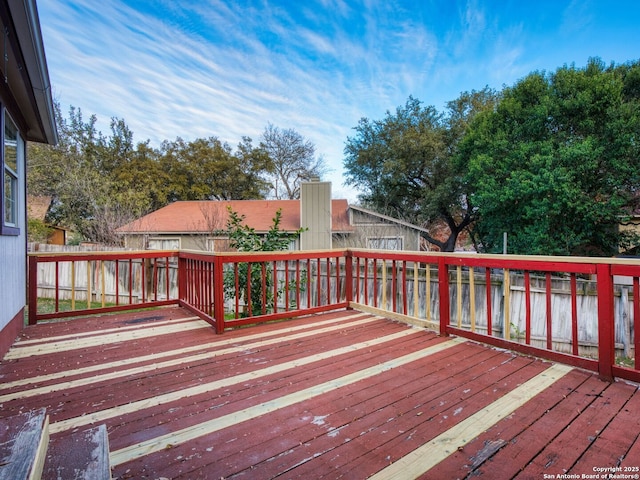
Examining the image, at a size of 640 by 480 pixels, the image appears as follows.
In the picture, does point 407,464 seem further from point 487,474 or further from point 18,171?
point 18,171

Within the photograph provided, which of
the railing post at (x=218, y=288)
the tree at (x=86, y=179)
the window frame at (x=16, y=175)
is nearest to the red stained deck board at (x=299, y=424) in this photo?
the railing post at (x=218, y=288)

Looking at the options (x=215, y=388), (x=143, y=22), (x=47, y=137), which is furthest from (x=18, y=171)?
(x=143, y=22)

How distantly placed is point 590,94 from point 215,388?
43.8ft

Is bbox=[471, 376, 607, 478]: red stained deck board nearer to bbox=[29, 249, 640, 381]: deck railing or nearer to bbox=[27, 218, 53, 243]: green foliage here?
Result: bbox=[29, 249, 640, 381]: deck railing

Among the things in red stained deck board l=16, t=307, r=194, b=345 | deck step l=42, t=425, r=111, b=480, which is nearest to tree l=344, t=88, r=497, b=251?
red stained deck board l=16, t=307, r=194, b=345

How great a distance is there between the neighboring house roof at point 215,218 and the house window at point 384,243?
3.43 ft

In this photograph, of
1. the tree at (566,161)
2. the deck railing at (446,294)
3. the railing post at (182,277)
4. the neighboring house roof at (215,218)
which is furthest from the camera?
the neighboring house roof at (215,218)

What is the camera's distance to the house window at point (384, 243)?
1151cm

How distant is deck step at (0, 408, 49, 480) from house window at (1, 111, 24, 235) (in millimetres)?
2733

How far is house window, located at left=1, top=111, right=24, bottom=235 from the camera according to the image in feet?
10.3

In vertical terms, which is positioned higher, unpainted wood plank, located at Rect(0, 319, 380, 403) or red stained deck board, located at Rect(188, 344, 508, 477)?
red stained deck board, located at Rect(188, 344, 508, 477)

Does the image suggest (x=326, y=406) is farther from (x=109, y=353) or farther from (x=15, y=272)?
(x=15, y=272)

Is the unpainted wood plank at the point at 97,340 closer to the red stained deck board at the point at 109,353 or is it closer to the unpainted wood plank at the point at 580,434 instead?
the red stained deck board at the point at 109,353

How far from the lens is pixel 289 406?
1.96 m
